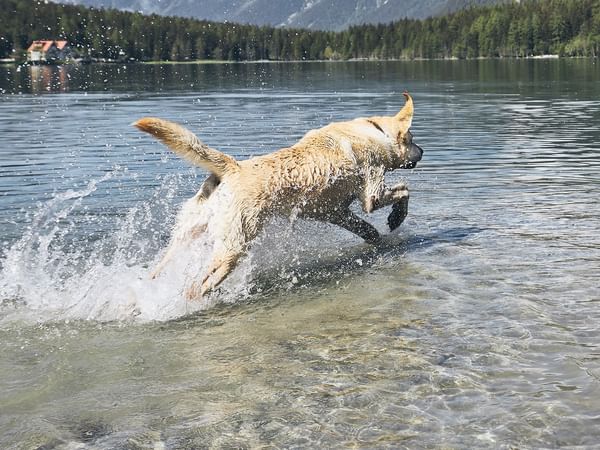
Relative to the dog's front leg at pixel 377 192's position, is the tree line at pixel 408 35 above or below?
above

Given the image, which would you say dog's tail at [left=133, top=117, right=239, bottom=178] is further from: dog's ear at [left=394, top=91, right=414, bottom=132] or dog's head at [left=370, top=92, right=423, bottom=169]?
dog's ear at [left=394, top=91, right=414, bottom=132]

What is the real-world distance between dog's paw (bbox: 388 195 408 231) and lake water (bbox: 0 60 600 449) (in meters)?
0.21

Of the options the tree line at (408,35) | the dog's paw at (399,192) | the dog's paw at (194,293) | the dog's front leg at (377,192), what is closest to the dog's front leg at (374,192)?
the dog's front leg at (377,192)

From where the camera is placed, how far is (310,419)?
16.8 feet

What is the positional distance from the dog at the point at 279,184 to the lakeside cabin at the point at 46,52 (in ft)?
515

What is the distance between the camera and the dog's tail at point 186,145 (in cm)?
738

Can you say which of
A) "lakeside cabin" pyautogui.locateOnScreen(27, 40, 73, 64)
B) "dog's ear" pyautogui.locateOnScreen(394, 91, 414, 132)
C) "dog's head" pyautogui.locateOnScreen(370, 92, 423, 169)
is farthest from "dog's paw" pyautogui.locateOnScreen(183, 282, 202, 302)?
"lakeside cabin" pyautogui.locateOnScreen(27, 40, 73, 64)

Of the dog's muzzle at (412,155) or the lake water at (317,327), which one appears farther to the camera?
the dog's muzzle at (412,155)

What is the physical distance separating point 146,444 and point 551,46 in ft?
590

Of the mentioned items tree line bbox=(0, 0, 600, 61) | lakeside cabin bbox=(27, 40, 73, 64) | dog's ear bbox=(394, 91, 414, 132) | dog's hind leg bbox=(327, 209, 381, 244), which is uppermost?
tree line bbox=(0, 0, 600, 61)

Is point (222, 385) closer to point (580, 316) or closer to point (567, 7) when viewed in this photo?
point (580, 316)

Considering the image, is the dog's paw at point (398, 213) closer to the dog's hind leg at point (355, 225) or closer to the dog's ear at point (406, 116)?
the dog's hind leg at point (355, 225)

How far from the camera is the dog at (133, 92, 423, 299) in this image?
767cm

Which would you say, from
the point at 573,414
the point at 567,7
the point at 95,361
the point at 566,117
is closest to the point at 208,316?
the point at 95,361
